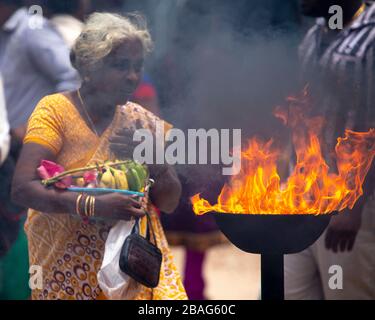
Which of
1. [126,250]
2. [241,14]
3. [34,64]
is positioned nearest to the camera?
[126,250]

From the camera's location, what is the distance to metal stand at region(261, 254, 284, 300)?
413cm

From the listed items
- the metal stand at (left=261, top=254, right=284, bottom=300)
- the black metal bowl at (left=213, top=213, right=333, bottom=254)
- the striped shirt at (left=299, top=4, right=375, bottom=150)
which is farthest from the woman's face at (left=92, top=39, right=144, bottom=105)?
the striped shirt at (left=299, top=4, right=375, bottom=150)

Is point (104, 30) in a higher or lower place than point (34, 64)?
lower

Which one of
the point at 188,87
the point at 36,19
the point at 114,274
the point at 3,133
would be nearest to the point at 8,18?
the point at 36,19

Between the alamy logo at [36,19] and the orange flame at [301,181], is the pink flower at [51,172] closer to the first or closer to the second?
the orange flame at [301,181]

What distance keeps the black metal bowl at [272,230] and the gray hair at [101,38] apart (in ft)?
2.90

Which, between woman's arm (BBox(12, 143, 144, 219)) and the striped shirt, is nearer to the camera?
woman's arm (BBox(12, 143, 144, 219))

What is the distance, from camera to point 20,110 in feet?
18.7

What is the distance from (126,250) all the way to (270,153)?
0.87 meters

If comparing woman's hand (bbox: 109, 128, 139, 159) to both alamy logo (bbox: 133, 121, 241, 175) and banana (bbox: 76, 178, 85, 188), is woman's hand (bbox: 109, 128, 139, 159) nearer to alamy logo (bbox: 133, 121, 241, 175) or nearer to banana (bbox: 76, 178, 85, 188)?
alamy logo (bbox: 133, 121, 241, 175)

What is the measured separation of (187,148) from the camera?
15.5 feet

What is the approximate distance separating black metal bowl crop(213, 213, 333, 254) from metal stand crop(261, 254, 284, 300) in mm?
87

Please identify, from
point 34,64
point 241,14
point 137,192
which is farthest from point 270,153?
point 241,14

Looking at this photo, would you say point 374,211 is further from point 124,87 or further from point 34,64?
point 34,64
